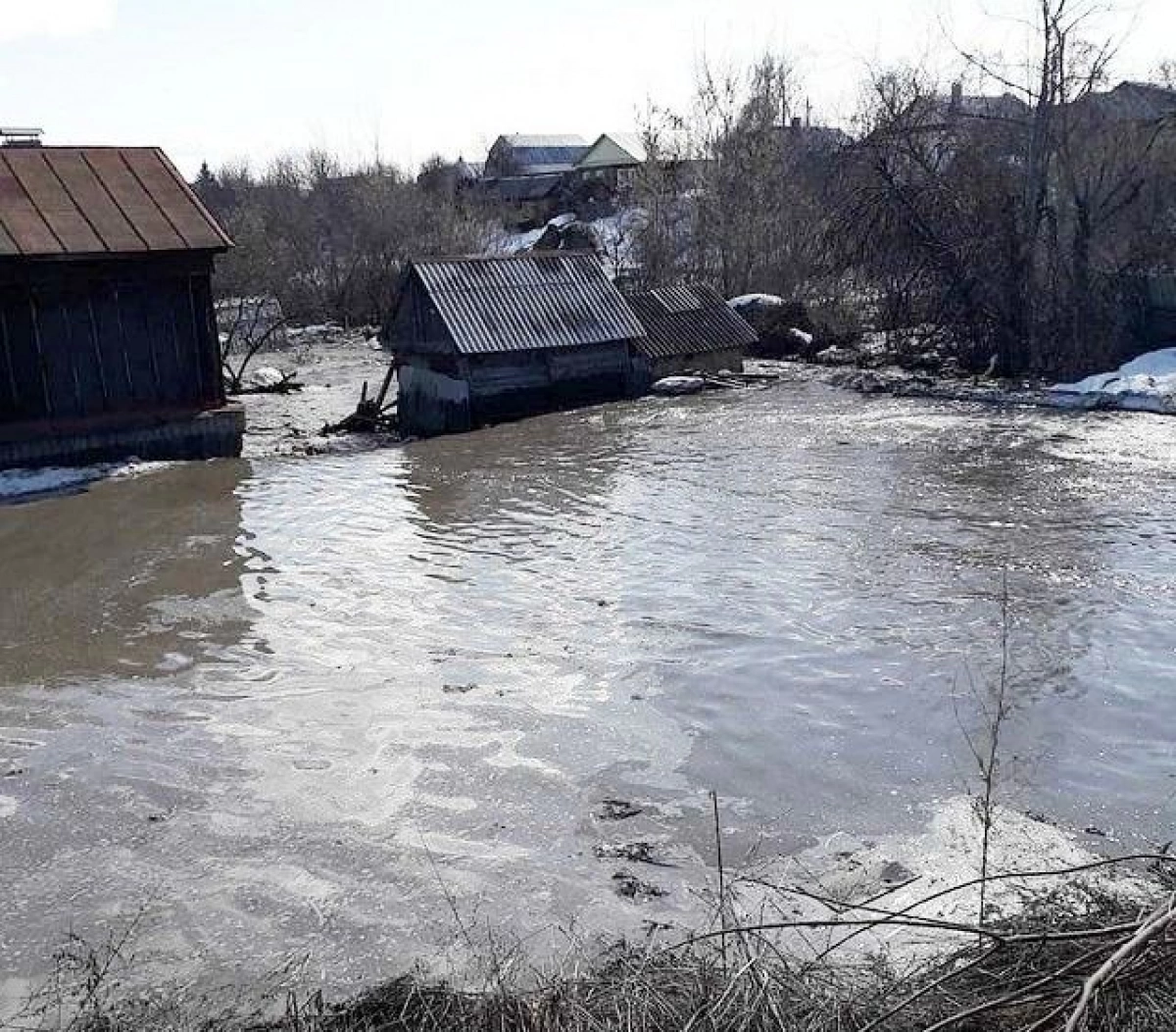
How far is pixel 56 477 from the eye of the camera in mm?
14172

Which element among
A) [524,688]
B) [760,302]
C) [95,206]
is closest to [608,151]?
[760,302]

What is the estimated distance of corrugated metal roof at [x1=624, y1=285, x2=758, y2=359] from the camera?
68.3 feet

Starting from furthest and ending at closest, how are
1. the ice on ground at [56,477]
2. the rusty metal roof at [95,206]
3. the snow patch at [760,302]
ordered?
the snow patch at [760,302], the rusty metal roof at [95,206], the ice on ground at [56,477]

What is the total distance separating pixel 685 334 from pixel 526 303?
→ 142 inches

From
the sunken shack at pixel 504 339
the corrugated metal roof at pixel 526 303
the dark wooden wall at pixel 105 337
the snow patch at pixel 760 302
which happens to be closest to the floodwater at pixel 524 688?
the dark wooden wall at pixel 105 337

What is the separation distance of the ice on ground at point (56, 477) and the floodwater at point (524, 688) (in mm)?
394

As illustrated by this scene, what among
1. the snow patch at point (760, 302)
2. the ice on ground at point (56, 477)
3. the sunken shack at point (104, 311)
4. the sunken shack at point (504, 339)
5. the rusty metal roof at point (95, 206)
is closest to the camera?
the ice on ground at point (56, 477)

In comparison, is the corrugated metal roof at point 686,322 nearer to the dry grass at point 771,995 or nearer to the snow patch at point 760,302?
the snow patch at point 760,302

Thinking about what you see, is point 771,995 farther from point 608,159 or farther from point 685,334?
point 608,159

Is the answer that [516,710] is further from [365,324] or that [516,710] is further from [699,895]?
[365,324]

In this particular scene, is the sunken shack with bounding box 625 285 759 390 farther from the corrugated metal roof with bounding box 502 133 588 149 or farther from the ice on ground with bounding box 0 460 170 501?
the corrugated metal roof with bounding box 502 133 588 149

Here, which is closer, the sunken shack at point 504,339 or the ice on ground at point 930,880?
the ice on ground at point 930,880

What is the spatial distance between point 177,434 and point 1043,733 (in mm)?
12333

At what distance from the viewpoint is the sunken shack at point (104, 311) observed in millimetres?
14055
